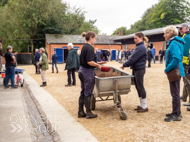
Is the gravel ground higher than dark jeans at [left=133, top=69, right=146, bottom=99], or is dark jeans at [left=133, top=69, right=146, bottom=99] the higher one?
dark jeans at [left=133, top=69, right=146, bottom=99]

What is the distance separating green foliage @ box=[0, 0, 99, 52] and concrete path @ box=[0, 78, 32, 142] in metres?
28.5

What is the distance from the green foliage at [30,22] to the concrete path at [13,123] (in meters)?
28.5

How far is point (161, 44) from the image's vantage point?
29078 millimetres

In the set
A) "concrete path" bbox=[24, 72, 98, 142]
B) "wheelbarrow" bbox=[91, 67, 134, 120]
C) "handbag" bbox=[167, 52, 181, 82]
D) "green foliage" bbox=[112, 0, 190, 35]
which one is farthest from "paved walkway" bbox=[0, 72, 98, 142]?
"green foliage" bbox=[112, 0, 190, 35]

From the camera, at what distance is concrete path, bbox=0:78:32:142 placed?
3.60m

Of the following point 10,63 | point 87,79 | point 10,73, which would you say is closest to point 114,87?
point 87,79

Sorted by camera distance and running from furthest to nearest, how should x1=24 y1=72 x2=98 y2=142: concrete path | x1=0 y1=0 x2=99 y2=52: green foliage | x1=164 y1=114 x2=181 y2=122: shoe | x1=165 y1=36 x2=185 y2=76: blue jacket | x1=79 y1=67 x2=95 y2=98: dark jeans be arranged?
x1=0 y1=0 x2=99 y2=52: green foliage → x1=79 y1=67 x2=95 y2=98: dark jeans → x1=164 y1=114 x2=181 y2=122: shoe → x1=165 y1=36 x2=185 y2=76: blue jacket → x1=24 y1=72 x2=98 y2=142: concrete path

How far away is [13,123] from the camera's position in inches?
171

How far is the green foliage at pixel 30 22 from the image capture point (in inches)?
1258

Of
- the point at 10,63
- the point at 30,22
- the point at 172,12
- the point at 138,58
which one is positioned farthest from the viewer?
the point at 172,12

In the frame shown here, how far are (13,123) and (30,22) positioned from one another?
102ft

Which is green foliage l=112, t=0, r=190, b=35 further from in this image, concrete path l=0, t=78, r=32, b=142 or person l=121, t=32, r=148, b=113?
concrete path l=0, t=78, r=32, b=142

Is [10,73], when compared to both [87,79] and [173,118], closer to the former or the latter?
[87,79]

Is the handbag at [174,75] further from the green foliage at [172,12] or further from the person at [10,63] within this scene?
the green foliage at [172,12]
